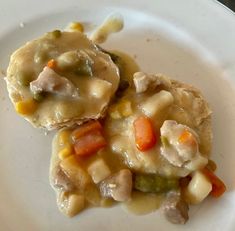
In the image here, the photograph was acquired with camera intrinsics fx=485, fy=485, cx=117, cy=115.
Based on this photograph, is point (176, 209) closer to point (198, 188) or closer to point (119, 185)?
point (198, 188)

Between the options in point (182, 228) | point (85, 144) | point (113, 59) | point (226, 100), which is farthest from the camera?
point (113, 59)

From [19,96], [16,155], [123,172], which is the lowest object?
[16,155]

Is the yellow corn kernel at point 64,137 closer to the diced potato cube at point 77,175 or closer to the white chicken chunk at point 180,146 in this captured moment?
the diced potato cube at point 77,175

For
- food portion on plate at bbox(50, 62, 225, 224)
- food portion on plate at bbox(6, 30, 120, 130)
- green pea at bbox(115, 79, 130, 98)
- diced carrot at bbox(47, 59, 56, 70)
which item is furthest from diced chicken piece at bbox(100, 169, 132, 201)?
diced carrot at bbox(47, 59, 56, 70)

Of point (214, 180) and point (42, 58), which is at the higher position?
point (214, 180)

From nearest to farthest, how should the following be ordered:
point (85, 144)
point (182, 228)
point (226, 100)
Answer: point (182, 228) < point (85, 144) < point (226, 100)

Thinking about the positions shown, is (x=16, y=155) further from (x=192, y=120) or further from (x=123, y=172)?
(x=192, y=120)

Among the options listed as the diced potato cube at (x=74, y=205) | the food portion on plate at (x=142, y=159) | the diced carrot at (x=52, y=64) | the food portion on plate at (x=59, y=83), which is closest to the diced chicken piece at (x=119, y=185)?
the food portion on plate at (x=142, y=159)

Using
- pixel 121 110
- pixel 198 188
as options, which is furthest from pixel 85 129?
pixel 198 188

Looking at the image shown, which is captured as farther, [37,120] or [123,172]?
[37,120]

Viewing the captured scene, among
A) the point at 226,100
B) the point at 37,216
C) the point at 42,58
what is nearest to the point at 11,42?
the point at 42,58
